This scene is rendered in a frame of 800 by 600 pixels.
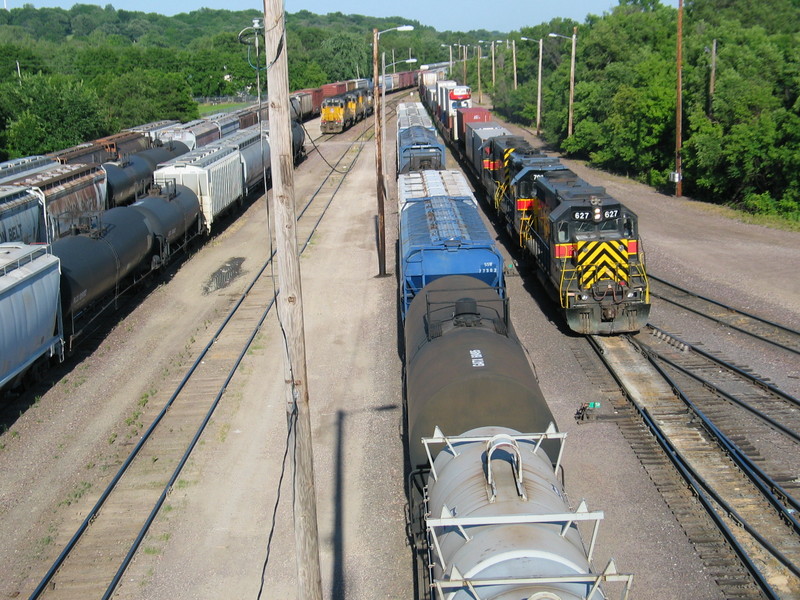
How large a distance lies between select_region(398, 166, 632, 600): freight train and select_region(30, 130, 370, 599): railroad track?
449cm

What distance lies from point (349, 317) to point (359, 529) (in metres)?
11.0

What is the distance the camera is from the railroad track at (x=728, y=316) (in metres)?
18.6

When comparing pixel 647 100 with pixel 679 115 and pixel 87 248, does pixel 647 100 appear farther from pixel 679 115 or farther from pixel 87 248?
pixel 87 248

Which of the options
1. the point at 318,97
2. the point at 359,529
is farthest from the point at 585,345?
the point at 318,97

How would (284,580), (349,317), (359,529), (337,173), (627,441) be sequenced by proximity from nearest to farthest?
(284,580), (359,529), (627,441), (349,317), (337,173)

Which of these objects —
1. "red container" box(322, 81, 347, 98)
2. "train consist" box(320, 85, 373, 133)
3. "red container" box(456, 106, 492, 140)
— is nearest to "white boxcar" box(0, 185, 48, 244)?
"red container" box(456, 106, 492, 140)

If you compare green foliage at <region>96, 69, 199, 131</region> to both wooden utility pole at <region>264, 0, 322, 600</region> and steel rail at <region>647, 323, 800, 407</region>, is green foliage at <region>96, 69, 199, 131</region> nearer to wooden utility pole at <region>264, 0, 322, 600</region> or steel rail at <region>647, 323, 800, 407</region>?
steel rail at <region>647, 323, 800, 407</region>

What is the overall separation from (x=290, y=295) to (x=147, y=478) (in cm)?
824

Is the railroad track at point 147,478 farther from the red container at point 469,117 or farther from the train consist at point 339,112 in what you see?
the train consist at point 339,112

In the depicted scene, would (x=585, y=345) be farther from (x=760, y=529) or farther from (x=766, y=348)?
(x=760, y=529)

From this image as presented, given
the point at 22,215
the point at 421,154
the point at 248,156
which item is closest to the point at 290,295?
the point at 22,215

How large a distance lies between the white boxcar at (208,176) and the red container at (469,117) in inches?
763

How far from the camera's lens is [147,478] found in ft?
44.3

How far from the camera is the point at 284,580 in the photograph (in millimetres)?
10570
